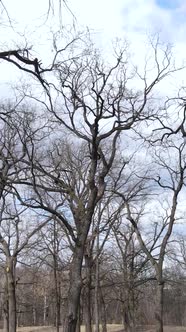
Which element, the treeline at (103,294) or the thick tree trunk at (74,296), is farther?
the treeline at (103,294)

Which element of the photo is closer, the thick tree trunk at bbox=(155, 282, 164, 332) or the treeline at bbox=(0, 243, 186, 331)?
the thick tree trunk at bbox=(155, 282, 164, 332)

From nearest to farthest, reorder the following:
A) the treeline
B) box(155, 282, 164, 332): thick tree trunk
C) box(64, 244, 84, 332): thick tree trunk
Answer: box(64, 244, 84, 332): thick tree trunk
box(155, 282, 164, 332): thick tree trunk
the treeline

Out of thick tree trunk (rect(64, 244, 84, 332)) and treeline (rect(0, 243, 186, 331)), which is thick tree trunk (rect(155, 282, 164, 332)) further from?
thick tree trunk (rect(64, 244, 84, 332))

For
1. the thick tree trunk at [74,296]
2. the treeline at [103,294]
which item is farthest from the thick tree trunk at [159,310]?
the thick tree trunk at [74,296]

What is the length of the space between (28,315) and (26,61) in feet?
252

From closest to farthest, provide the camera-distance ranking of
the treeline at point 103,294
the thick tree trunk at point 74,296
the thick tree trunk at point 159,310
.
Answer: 1. the thick tree trunk at point 74,296
2. the thick tree trunk at point 159,310
3. the treeline at point 103,294

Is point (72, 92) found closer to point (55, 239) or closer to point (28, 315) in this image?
point (55, 239)

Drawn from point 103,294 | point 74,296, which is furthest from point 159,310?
point 103,294

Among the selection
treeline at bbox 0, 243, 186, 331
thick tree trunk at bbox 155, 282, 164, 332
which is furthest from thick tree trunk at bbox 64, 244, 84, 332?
thick tree trunk at bbox 155, 282, 164, 332

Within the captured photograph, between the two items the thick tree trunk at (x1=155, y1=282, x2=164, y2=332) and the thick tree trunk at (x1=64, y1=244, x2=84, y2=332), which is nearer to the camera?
the thick tree trunk at (x1=64, y1=244, x2=84, y2=332)

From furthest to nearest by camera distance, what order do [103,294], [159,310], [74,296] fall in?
[103,294]
[159,310]
[74,296]

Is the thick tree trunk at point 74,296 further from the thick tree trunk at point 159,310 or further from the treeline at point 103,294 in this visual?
the thick tree trunk at point 159,310

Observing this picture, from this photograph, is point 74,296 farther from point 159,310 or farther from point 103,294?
point 103,294

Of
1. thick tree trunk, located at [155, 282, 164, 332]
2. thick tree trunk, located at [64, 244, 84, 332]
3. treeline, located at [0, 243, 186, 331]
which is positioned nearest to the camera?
thick tree trunk, located at [64, 244, 84, 332]
